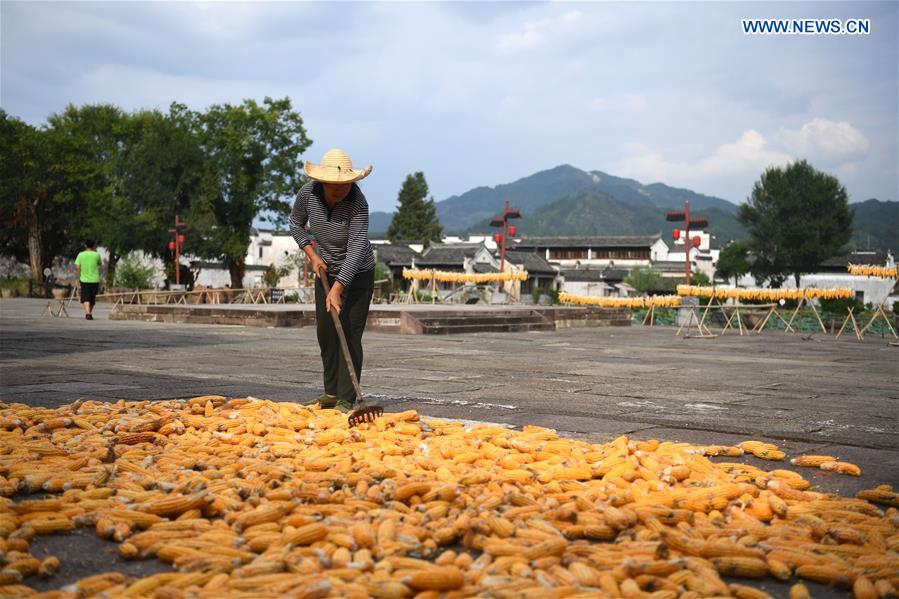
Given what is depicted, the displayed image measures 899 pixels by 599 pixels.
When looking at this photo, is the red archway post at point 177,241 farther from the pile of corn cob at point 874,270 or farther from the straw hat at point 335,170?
the straw hat at point 335,170

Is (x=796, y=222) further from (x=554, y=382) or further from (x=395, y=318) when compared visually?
(x=554, y=382)

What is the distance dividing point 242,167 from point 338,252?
47509mm

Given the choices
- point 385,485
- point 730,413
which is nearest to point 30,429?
point 385,485

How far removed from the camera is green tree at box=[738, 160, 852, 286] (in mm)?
66438

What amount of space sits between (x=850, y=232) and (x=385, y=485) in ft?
236

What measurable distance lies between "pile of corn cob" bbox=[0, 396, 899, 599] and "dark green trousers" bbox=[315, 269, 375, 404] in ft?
3.63

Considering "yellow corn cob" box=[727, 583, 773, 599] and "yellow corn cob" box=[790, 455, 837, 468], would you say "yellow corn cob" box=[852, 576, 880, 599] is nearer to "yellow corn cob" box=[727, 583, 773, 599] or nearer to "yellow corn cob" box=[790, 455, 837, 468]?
"yellow corn cob" box=[727, 583, 773, 599]

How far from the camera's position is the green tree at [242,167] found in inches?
1914

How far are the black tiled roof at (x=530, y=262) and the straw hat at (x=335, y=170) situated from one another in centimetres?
5848

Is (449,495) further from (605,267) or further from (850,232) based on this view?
(605,267)

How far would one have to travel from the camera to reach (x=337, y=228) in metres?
5.59

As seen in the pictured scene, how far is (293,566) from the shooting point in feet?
8.23

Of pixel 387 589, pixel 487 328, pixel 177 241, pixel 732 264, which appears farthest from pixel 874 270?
pixel 732 264

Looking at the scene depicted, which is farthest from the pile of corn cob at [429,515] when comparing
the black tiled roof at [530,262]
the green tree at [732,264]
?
the green tree at [732,264]
